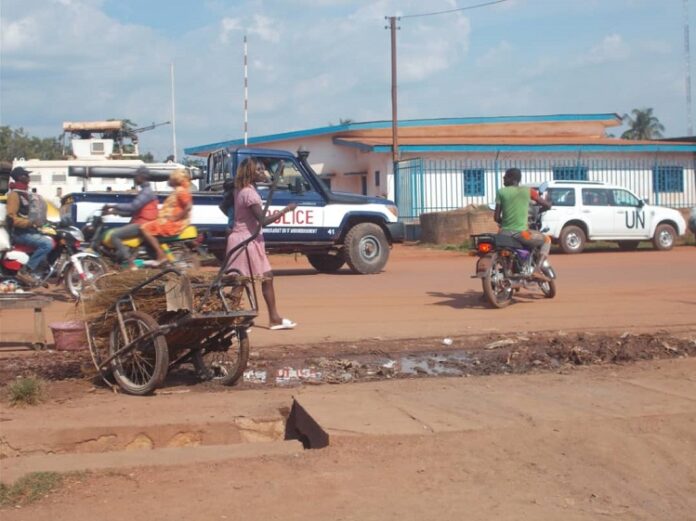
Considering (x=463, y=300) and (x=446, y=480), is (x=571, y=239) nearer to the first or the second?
(x=463, y=300)

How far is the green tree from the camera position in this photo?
4447cm

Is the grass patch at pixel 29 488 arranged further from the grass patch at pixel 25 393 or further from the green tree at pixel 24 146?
the green tree at pixel 24 146

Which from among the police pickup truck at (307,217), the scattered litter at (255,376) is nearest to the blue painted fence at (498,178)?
the police pickup truck at (307,217)

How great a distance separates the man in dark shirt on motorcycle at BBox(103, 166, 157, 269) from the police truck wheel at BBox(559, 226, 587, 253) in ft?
42.9

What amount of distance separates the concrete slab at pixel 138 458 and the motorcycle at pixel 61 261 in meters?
6.18

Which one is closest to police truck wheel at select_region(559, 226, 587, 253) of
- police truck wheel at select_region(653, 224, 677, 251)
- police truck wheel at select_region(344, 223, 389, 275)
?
police truck wheel at select_region(653, 224, 677, 251)

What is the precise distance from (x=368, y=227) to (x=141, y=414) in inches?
398

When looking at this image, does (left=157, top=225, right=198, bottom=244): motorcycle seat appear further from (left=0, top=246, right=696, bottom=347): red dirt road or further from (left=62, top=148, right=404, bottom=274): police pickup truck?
(left=62, top=148, right=404, bottom=274): police pickup truck

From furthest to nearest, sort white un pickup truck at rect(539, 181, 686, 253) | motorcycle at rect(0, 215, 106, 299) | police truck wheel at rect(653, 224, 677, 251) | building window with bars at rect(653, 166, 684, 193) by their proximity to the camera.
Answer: building window with bars at rect(653, 166, 684, 193)
police truck wheel at rect(653, 224, 677, 251)
white un pickup truck at rect(539, 181, 686, 253)
motorcycle at rect(0, 215, 106, 299)

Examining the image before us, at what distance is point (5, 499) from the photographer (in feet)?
16.1

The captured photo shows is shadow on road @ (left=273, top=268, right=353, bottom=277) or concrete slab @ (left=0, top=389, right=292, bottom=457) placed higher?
shadow on road @ (left=273, top=268, right=353, bottom=277)

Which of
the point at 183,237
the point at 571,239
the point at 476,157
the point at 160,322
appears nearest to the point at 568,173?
the point at 476,157

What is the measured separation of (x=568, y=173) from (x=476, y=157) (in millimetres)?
3269

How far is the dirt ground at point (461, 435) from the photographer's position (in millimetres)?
4906
